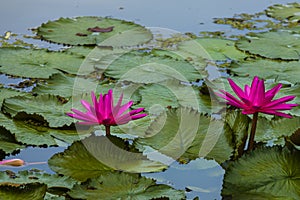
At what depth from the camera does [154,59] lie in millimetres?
2223

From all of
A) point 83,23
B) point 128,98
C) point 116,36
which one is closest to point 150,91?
point 128,98

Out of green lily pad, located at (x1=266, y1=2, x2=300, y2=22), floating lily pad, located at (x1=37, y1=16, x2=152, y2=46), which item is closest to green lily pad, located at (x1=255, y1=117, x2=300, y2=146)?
floating lily pad, located at (x1=37, y1=16, x2=152, y2=46)

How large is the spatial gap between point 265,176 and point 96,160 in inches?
15.6

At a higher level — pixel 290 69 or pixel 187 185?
pixel 290 69

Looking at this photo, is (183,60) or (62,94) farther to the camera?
(183,60)

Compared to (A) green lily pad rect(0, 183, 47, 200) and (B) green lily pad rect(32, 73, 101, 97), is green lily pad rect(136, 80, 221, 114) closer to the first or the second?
(B) green lily pad rect(32, 73, 101, 97)

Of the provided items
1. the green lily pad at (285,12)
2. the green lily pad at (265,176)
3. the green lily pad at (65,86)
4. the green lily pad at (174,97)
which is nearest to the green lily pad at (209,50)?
the green lily pad at (174,97)

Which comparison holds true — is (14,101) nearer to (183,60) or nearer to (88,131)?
(88,131)

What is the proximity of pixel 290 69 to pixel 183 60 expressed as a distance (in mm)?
456

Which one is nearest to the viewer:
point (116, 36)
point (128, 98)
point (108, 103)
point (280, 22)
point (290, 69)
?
point (108, 103)

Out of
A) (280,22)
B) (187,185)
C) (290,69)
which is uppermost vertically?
(280,22)

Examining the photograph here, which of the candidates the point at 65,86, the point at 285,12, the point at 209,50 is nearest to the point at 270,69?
the point at 209,50

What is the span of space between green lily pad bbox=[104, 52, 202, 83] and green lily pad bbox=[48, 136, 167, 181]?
76cm

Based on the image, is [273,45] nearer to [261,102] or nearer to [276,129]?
[276,129]
